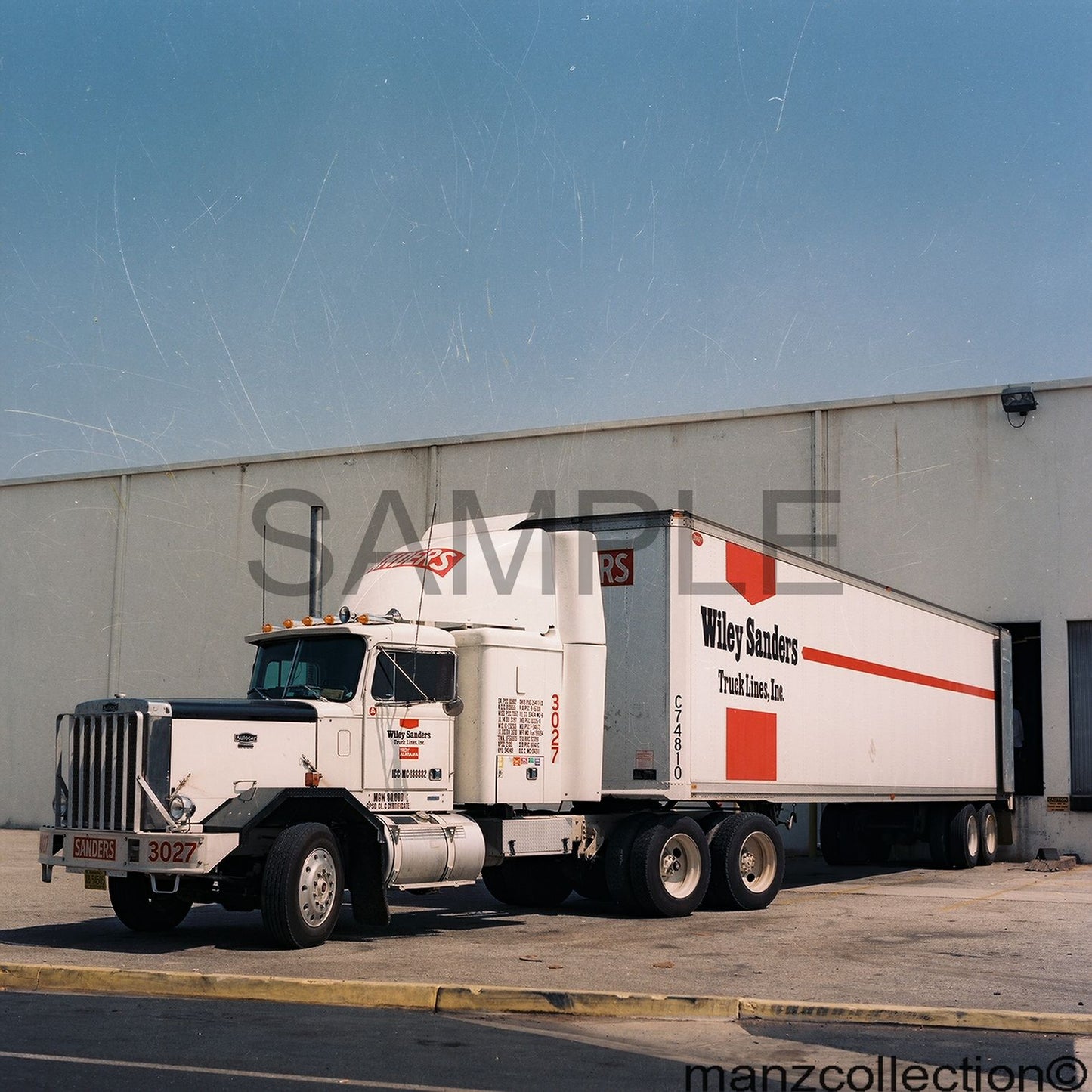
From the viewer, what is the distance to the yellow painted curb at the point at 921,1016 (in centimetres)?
836

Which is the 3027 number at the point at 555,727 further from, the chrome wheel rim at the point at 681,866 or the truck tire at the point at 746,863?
the truck tire at the point at 746,863

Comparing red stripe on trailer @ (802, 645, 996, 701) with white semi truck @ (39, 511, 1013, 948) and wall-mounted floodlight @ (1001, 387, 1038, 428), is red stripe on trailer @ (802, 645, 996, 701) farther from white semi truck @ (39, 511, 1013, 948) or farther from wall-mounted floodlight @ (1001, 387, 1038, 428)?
wall-mounted floodlight @ (1001, 387, 1038, 428)

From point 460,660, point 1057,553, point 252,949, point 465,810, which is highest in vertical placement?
point 1057,553

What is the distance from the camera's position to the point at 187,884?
11.9 meters

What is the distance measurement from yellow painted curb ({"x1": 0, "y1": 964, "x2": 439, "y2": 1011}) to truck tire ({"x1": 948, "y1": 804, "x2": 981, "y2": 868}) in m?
15.4

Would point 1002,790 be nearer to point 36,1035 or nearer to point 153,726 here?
point 153,726

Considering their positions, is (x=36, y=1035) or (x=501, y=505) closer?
(x=36, y=1035)

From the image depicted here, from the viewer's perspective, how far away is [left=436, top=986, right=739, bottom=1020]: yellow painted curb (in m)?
8.80

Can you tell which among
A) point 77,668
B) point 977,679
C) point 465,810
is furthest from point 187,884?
point 77,668

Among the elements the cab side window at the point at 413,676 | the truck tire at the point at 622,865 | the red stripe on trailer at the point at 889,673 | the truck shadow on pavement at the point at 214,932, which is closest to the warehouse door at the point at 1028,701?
the red stripe on trailer at the point at 889,673

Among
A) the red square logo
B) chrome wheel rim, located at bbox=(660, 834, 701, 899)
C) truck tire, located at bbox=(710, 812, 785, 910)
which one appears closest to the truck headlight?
chrome wheel rim, located at bbox=(660, 834, 701, 899)

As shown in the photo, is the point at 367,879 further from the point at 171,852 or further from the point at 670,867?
the point at 670,867

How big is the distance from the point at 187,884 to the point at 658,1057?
5679mm

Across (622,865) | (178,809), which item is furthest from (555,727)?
(178,809)
